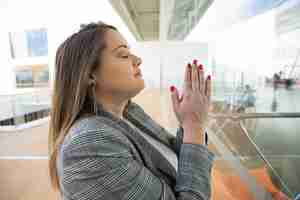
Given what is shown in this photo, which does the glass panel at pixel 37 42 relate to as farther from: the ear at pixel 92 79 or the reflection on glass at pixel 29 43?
the ear at pixel 92 79

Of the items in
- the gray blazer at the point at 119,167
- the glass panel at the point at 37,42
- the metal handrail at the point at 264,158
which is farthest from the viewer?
the glass panel at the point at 37,42

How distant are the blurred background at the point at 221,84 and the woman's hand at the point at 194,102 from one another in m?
0.25

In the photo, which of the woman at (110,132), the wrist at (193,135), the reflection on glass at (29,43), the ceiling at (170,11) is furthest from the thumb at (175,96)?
the ceiling at (170,11)

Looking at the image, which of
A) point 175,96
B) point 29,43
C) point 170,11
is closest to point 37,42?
point 29,43

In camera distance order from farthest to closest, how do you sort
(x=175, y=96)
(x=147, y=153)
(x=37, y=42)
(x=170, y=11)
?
1. (x=170, y=11)
2. (x=37, y=42)
3. (x=175, y=96)
4. (x=147, y=153)

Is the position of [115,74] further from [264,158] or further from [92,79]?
[264,158]

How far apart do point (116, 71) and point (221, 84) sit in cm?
286

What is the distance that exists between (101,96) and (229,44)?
2.53 metres

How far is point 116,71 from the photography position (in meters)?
0.64

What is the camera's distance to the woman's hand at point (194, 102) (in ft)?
2.05

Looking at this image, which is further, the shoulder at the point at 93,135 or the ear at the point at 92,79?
→ the ear at the point at 92,79

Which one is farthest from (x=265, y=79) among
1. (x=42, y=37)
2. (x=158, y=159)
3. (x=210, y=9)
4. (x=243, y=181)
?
(x=42, y=37)

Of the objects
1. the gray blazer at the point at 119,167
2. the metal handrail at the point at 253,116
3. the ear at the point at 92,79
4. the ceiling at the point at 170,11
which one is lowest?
the metal handrail at the point at 253,116

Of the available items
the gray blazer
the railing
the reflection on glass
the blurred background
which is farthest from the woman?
the reflection on glass
